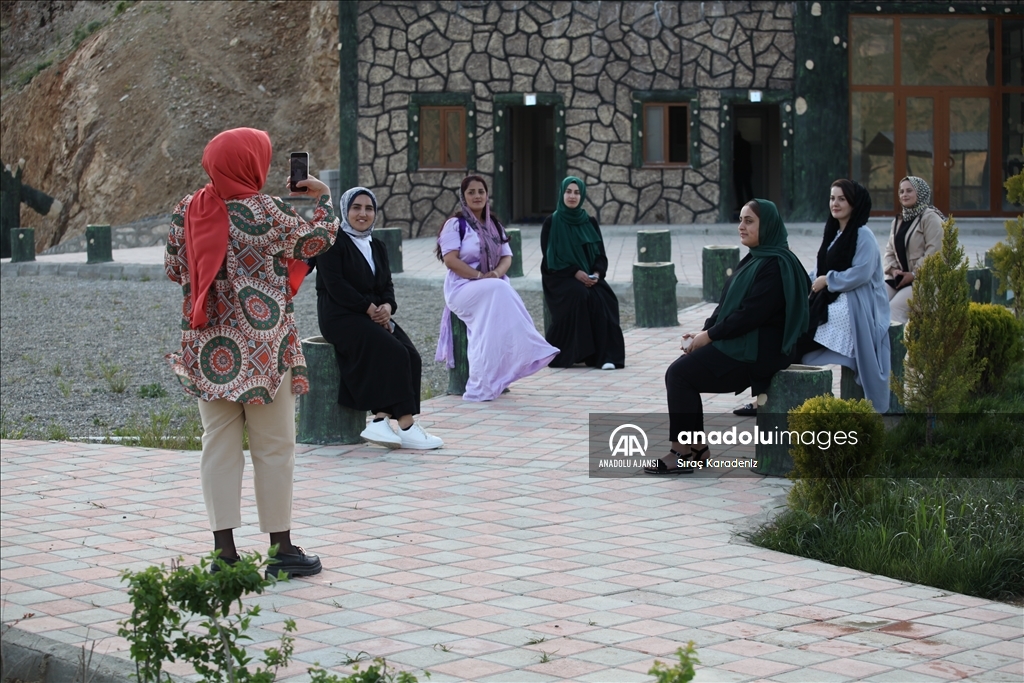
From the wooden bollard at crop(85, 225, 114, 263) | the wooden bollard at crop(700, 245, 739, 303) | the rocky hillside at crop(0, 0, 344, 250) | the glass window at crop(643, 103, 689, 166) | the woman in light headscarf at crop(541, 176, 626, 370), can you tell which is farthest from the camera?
the rocky hillside at crop(0, 0, 344, 250)

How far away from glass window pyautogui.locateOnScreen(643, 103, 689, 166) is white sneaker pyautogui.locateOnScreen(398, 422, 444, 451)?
56.7 ft

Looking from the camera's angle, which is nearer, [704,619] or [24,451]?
[704,619]

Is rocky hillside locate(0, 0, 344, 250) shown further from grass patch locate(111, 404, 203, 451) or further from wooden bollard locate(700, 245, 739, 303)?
grass patch locate(111, 404, 203, 451)

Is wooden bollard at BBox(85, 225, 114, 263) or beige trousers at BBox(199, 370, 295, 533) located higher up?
wooden bollard at BBox(85, 225, 114, 263)

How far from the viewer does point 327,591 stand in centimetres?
521

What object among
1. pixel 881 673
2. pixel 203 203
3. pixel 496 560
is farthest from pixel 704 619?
pixel 203 203

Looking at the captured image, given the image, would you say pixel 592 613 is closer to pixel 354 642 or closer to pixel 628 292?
pixel 354 642

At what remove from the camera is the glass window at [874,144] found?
79.5 feet

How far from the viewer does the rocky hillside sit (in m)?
32.6

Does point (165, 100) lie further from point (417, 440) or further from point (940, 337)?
point (940, 337)

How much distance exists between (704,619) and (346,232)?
3.66 m

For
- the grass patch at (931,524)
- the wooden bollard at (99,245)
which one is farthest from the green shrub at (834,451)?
the wooden bollard at (99,245)

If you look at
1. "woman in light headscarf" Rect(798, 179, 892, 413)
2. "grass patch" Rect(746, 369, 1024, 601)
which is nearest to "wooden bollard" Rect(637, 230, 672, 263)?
"woman in light headscarf" Rect(798, 179, 892, 413)

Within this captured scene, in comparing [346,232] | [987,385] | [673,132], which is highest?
[673,132]
